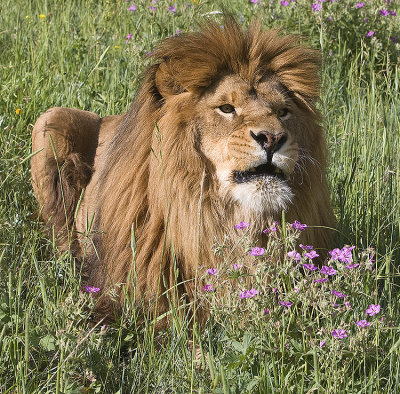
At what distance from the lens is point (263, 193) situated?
3066 mm

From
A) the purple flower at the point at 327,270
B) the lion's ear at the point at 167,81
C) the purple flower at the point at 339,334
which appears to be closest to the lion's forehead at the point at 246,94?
the lion's ear at the point at 167,81

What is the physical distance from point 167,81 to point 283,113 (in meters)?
0.52

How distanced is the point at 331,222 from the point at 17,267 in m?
1.47

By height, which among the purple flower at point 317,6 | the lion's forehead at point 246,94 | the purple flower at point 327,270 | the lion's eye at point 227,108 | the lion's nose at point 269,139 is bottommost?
the purple flower at point 327,270

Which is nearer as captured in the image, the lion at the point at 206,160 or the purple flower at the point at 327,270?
the purple flower at the point at 327,270

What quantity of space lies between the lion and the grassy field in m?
0.23

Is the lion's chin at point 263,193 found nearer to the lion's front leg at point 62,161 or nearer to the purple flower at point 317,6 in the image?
the lion's front leg at point 62,161

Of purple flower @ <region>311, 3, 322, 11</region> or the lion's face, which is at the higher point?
purple flower @ <region>311, 3, 322, 11</region>

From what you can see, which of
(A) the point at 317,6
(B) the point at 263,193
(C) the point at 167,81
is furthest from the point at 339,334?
(A) the point at 317,6

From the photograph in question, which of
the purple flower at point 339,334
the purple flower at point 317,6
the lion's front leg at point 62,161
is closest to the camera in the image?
the purple flower at point 339,334

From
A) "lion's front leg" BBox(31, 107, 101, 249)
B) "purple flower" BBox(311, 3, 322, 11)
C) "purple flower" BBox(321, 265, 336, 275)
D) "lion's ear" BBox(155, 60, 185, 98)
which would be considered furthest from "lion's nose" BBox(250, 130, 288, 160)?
"purple flower" BBox(311, 3, 322, 11)

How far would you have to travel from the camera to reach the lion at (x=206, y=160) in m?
3.09

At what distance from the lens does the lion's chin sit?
306cm

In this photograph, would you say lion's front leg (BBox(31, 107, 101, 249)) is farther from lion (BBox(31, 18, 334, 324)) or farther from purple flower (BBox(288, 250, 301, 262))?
purple flower (BBox(288, 250, 301, 262))
